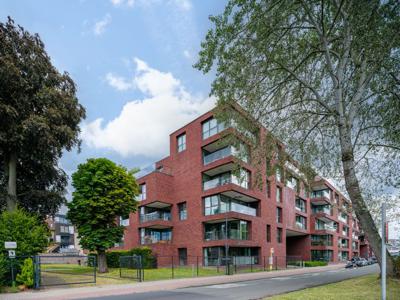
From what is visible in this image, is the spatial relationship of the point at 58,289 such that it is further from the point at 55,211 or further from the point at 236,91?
the point at 236,91

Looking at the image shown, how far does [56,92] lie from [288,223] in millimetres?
35567

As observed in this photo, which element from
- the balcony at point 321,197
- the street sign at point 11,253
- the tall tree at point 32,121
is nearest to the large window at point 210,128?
the tall tree at point 32,121

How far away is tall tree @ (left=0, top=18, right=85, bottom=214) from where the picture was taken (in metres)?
22.4

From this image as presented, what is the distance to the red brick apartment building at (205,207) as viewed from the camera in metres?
36.8

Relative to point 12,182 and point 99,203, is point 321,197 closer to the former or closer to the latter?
point 99,203

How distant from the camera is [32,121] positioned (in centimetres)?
2214

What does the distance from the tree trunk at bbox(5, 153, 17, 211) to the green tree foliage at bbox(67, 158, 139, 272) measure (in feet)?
16.1

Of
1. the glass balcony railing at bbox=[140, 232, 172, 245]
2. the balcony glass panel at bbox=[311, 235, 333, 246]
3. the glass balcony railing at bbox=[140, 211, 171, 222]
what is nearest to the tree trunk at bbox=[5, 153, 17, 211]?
the glass balcony railing at bbox=[140, 211, 171, 222]

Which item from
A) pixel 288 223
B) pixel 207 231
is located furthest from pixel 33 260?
pixel 288 223

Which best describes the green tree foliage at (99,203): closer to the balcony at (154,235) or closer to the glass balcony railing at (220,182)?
the glass balcony railing at (220,182)

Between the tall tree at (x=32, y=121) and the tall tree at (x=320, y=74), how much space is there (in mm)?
12943

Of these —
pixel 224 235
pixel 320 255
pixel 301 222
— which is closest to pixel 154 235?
pixel 224 235

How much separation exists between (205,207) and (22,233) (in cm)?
2192

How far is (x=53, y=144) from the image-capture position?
24000 mm
